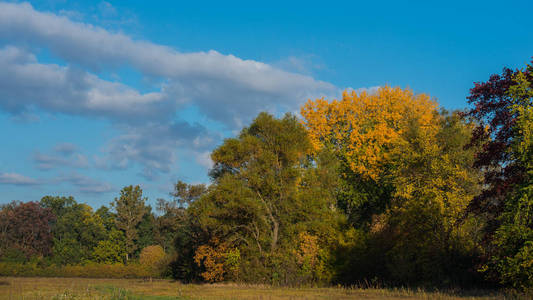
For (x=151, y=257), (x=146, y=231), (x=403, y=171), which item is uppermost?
(x=403, y=171)

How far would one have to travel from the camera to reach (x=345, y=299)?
24531mm

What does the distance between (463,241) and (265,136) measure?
19348 millimetres

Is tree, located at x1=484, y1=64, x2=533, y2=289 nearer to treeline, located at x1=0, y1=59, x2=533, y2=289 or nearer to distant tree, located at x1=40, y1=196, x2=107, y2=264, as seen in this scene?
treeline, located at x1=0, y1=59, x2=533, y2=289

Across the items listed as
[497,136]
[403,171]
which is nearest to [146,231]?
[403,171]

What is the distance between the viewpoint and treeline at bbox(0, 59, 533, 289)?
2161 centimetres

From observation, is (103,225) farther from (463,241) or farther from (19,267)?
(463,241)

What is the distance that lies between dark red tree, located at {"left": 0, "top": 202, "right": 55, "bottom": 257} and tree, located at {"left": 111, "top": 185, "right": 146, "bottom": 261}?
13.4m

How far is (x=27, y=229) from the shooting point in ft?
294

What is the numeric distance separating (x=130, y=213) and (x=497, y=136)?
8186 centimetres

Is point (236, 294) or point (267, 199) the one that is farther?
point (267, 199)

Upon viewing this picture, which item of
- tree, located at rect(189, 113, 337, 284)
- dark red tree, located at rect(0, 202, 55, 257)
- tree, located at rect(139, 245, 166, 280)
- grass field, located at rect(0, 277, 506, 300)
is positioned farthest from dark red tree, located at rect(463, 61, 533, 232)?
dark red tree, located at rect(0, 202, 55, 257)

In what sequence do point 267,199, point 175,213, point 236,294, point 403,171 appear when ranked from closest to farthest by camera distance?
point 236,294
point 403,171
point 267,199
point 175,213

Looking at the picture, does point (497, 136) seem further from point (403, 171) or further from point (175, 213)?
point (175, 213)

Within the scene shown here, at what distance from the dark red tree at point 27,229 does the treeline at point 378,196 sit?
137 ft
